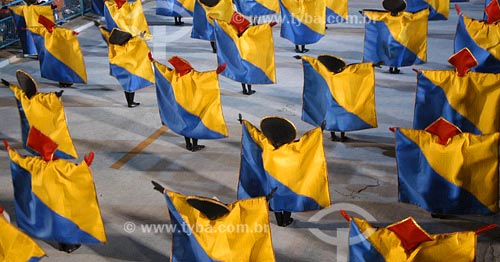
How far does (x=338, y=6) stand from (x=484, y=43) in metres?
4.08

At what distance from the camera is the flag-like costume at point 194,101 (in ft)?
32.3

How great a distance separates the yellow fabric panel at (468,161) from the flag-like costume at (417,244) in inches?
69.2

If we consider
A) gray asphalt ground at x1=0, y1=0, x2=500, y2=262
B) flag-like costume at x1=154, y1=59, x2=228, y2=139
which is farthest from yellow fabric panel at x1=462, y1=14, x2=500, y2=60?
flag-like costume at x1=154, y1=59, x2=228, y2=139

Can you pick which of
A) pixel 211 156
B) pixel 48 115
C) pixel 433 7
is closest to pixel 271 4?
pixel 433 7

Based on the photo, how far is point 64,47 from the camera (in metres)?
12.3

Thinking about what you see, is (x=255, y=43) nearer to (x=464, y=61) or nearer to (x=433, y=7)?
(x=464, y=61)

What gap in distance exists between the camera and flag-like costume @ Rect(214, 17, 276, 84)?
1191 cm

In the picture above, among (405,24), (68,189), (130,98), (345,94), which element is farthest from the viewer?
(405,24)

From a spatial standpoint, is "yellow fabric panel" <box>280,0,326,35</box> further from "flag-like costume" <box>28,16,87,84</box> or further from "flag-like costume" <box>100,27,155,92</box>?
"flag-like costume" <box>28,16,87,84</box>

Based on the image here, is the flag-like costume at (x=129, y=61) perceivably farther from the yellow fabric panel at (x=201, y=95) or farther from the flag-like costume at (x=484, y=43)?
the flag-like costume at (x=484, y=43)

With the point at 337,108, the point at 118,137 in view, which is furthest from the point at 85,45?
the point at 337,108

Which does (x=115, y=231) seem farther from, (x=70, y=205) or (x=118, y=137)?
(x=118, y=137)

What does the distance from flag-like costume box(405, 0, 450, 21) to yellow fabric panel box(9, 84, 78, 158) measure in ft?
28.5

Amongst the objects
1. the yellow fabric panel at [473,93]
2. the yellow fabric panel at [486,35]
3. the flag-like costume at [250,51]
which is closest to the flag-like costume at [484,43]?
the yellow fabric panel at [486,35]
